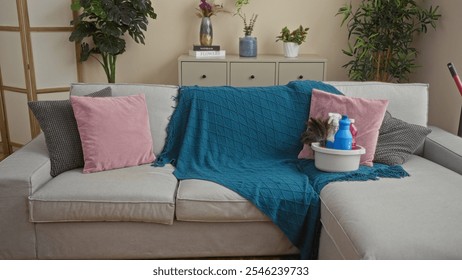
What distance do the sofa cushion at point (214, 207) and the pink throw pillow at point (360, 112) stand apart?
1.73ft

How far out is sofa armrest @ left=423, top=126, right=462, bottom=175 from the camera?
225 cm

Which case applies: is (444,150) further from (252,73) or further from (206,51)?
(206,51)

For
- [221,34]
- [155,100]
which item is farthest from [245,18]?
[155,100]

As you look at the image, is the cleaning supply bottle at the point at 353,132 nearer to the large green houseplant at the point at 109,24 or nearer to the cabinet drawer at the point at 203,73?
the cabinet drawer at the point at 203,73

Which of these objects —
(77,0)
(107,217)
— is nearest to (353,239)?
(107,217)

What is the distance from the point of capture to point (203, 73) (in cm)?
358

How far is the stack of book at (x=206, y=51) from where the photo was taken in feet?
11.9

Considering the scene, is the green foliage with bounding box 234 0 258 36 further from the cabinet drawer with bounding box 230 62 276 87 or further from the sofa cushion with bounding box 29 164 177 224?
the sofa cushion with bounding box 29 164 177 224

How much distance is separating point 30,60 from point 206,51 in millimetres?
1416

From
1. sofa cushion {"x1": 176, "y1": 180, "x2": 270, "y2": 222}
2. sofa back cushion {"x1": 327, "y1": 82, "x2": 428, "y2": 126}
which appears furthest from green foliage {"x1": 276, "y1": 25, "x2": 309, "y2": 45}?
sofa cushion {"x1": 176, "y1": 180, "x2": 270, "y2": 222}

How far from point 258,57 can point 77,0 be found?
151cm

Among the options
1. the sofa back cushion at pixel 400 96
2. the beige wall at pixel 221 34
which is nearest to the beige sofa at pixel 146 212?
the sofa back cushion at pixel 400 96

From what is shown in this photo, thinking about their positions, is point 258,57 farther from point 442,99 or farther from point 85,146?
point 85,146
